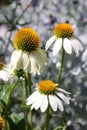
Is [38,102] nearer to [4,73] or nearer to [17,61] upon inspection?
[17,61]

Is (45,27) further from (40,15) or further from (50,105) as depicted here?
(50,105)

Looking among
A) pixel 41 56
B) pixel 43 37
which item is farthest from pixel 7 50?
pixel 41 56

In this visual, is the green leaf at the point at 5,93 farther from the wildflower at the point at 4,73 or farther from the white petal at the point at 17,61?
the white petal at the point at 17,61

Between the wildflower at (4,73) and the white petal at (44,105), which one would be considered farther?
the wildflower at (4,73)

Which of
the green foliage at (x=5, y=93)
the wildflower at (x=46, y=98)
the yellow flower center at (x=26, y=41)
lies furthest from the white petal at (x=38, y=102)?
the green foliage at (x=5, y=93)

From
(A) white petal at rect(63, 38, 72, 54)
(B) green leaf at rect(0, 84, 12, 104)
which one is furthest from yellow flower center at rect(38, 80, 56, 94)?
(B) green leaf at rect(0, 84, 12, 104)

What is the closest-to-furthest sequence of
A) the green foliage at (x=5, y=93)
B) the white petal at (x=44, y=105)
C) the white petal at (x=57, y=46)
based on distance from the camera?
the white petal at (x=44, y=105), the white petal at (x=57, y=46), the green foliage at (x=5, y=93)

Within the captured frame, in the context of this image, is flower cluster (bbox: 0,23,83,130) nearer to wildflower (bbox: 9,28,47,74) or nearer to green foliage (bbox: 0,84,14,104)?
wildflower (bbox: 9,28,47,74)
